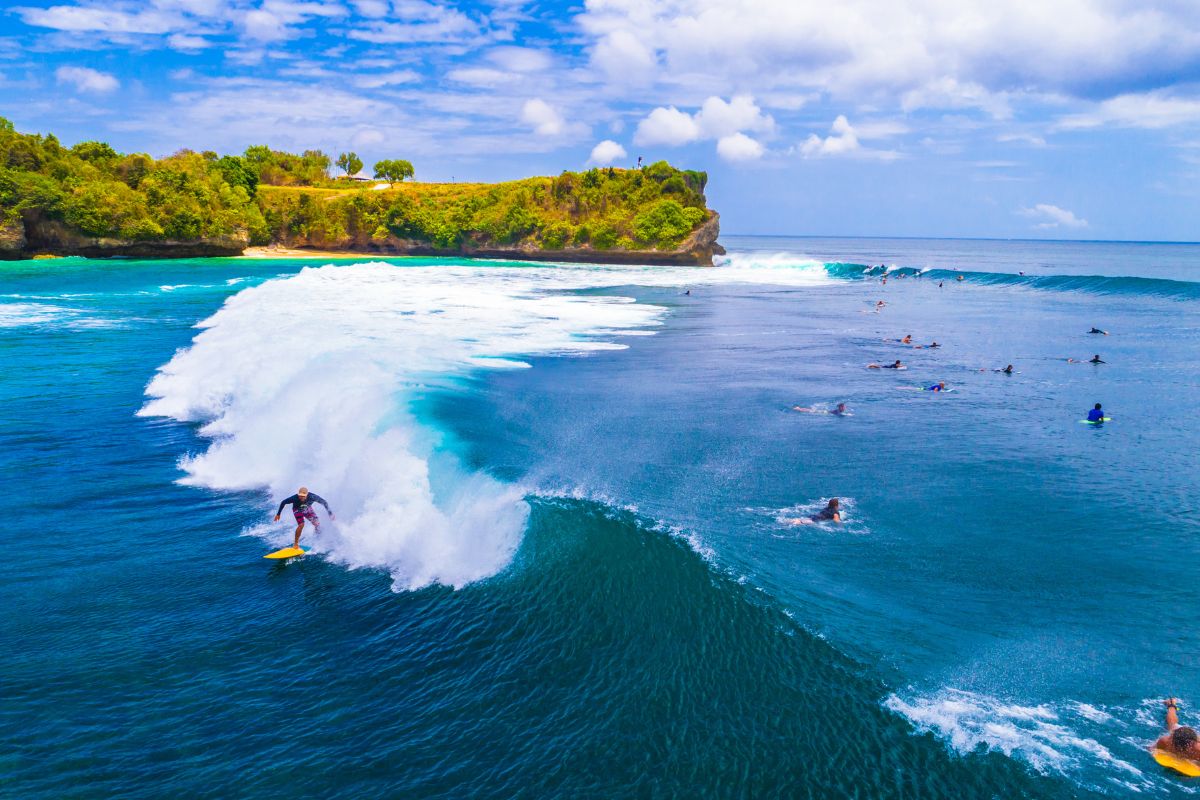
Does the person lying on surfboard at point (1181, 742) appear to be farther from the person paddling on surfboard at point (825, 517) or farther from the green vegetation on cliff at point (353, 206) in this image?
the green vegetation on cliff at point (353, 206)

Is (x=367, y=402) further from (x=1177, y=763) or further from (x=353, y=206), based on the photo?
(x=353, y=206)

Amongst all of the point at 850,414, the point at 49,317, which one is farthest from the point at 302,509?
the point at 49,317

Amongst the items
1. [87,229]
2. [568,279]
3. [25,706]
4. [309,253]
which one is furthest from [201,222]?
[25,706]

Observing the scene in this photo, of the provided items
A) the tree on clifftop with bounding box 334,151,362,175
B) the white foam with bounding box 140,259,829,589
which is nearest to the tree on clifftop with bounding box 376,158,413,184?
the tree on clifftop with bounding box 334,151,362,175

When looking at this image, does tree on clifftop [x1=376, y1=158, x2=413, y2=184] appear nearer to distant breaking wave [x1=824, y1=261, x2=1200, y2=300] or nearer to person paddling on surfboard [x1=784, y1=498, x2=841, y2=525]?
distant breaking wave [x1=824, y1=261, x2=1200, y2=300]

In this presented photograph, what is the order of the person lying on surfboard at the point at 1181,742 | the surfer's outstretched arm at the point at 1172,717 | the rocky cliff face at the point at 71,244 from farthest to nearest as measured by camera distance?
the rocky cliff face at the point at 71,244, the surfer's outstretched arm at the point at 1172,717, the person lying on surfboard at the point at 1181,742

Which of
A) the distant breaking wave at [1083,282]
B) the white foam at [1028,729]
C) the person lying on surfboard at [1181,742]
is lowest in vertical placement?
the white foam at [1028,729]

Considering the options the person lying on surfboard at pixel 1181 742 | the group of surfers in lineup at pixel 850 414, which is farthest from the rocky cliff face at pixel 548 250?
the person lying on surfboard at pixel 1181 742
